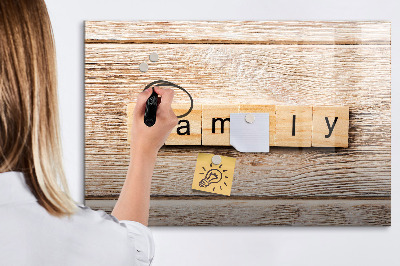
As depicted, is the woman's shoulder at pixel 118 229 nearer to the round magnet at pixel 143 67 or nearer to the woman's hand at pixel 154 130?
the woman's hand at pixel 154 130

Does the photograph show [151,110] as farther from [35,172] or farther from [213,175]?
[213,175]

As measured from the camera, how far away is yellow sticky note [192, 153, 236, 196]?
1092 mm

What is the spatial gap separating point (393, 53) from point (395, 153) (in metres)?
0.25

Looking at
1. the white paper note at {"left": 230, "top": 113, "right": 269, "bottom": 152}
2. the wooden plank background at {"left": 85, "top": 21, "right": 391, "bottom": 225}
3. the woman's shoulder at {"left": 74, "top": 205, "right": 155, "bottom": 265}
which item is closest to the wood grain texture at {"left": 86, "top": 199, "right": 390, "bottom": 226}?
the wooden plank background at {"left": 85, "top": 21, "right": 391, "bottom": 225}

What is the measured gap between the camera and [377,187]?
110cm

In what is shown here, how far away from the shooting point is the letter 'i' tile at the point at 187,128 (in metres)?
1.08

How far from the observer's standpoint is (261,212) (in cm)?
109

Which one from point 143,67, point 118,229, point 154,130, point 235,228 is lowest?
point 235,228

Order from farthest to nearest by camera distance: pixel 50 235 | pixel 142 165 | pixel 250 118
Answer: pixel 250 118, pixel 142 165, pixel 50 235

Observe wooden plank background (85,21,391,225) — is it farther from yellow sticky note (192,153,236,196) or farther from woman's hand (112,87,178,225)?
woman's hand (112,87,178,225)

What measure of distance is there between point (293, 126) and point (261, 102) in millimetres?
99

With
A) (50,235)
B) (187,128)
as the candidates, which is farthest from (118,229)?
(187,128)

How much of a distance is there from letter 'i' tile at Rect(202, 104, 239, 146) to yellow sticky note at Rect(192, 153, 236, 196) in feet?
0.13

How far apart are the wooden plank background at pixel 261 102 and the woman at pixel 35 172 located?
22.8 inches
